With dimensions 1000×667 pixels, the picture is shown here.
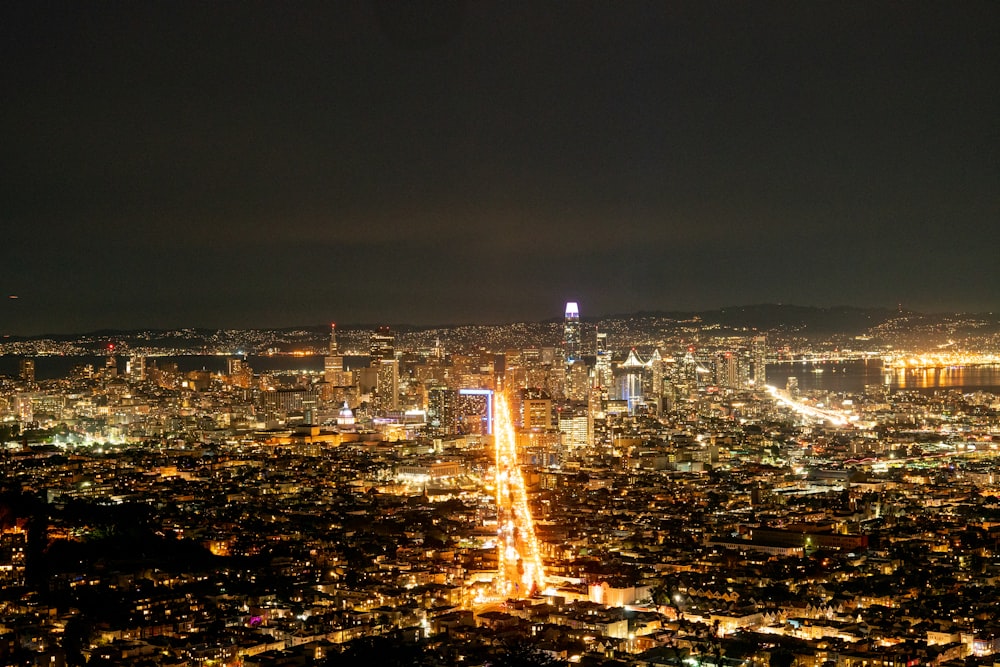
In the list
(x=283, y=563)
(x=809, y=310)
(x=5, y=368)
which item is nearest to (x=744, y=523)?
(x=283, y=563)

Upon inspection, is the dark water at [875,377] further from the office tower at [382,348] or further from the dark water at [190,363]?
the dark water at [190,363]

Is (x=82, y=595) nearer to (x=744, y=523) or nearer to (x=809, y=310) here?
(x=744, y=523)

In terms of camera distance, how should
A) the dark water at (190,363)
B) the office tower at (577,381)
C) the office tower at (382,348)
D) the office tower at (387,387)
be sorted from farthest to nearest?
the dark water at (190,363) → the office tower at (382,348) → the office tower at (577,381) → the office tower at (387,387)

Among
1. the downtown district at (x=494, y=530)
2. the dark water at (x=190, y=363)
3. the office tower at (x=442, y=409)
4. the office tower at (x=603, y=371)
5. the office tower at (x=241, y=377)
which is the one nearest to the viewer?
the downtown district at (x=494, y=530)

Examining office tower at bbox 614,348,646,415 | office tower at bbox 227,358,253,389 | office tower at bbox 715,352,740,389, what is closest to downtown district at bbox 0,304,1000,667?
office tower at bbox 614,348,646,415

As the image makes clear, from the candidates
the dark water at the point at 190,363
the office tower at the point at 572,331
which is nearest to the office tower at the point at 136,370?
the dark water at the point at 190,363

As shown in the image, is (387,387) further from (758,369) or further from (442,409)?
(758,369)
